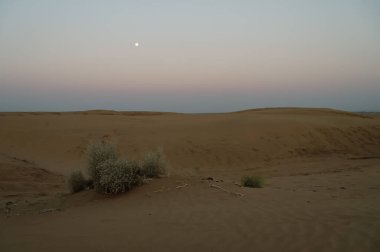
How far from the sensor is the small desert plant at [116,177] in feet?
27.6

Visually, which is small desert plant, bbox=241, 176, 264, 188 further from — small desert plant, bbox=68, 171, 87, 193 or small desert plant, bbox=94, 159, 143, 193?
small desert plant, bbox=68, 171, 87, 193

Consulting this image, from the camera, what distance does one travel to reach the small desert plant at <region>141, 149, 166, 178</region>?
9.27m

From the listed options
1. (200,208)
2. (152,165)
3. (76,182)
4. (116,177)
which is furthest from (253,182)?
(76,182)

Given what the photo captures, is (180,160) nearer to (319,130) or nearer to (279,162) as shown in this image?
(279,162)

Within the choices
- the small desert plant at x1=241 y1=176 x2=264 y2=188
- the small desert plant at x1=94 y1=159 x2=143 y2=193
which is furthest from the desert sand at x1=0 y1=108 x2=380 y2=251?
the small desert plant at x1=241 y1=176 x2=264 y2=188

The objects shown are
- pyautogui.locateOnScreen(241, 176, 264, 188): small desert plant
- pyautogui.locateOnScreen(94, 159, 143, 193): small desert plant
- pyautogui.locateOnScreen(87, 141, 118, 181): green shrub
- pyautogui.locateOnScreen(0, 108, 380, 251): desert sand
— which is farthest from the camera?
pyautogui.locateOnScreen(241, 176, 264, 188): small desert plant

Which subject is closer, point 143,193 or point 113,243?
point 113,243

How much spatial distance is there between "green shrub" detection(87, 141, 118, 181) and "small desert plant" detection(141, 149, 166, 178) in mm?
800

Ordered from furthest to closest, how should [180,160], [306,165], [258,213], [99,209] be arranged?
1. [180,160]
2. [306,165]
3. [99,209]
4. [258,213]

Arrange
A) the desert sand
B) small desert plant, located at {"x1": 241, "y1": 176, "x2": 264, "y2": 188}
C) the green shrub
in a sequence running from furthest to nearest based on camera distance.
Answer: small desert plant, located at {"x1": 241, "y1": 176, "x2": 264, "y2": 188}, the green shrub, the desert sand

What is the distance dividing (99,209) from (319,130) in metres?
17.4

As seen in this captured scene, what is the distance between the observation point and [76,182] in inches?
384

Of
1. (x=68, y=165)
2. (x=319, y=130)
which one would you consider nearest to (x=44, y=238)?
(x=68, y=165)

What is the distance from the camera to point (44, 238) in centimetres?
561
